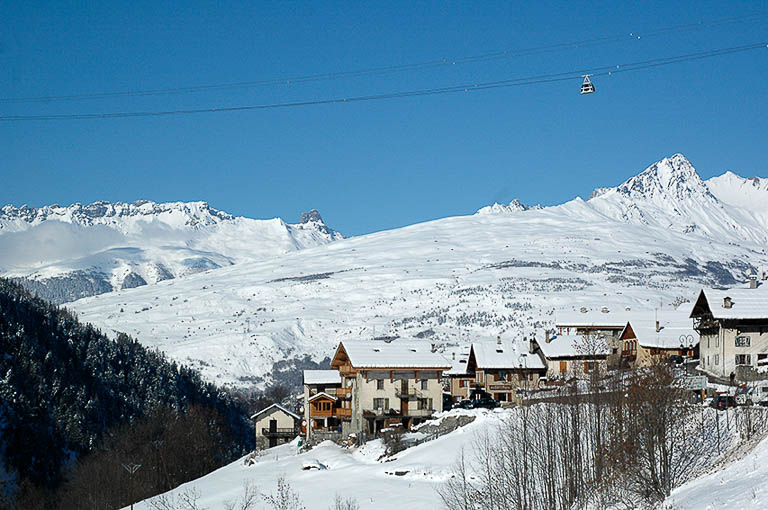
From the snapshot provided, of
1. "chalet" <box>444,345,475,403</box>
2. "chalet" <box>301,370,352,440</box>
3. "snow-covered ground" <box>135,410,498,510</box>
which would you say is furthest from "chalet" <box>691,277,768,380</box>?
"chalet" <box>444,345,475,403</box>

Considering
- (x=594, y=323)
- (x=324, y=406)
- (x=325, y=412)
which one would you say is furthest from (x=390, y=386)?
(x=594, y=323)

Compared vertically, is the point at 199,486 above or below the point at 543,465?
below

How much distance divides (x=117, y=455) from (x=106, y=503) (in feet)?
98.5

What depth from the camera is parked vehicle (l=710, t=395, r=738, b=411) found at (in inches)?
1924

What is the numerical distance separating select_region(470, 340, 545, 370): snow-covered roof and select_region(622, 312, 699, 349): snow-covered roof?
1197 centimetres

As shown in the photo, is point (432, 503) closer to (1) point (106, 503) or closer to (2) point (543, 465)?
(2) point (543, 465)

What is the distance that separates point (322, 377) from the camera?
106438 mm

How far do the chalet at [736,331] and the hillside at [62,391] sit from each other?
80.3m

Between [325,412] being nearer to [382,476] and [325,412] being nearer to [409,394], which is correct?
[409,394]

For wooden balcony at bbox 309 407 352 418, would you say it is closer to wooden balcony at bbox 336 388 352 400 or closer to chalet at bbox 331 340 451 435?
wooden balcony at bbox 336 388 352 400

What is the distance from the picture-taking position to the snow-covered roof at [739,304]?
77.3 m

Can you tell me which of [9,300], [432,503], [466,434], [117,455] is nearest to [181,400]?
[9,300]

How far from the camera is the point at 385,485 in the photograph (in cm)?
6000

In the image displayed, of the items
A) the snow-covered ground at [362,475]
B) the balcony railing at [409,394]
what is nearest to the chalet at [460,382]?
the balcony railing at [409,394]
